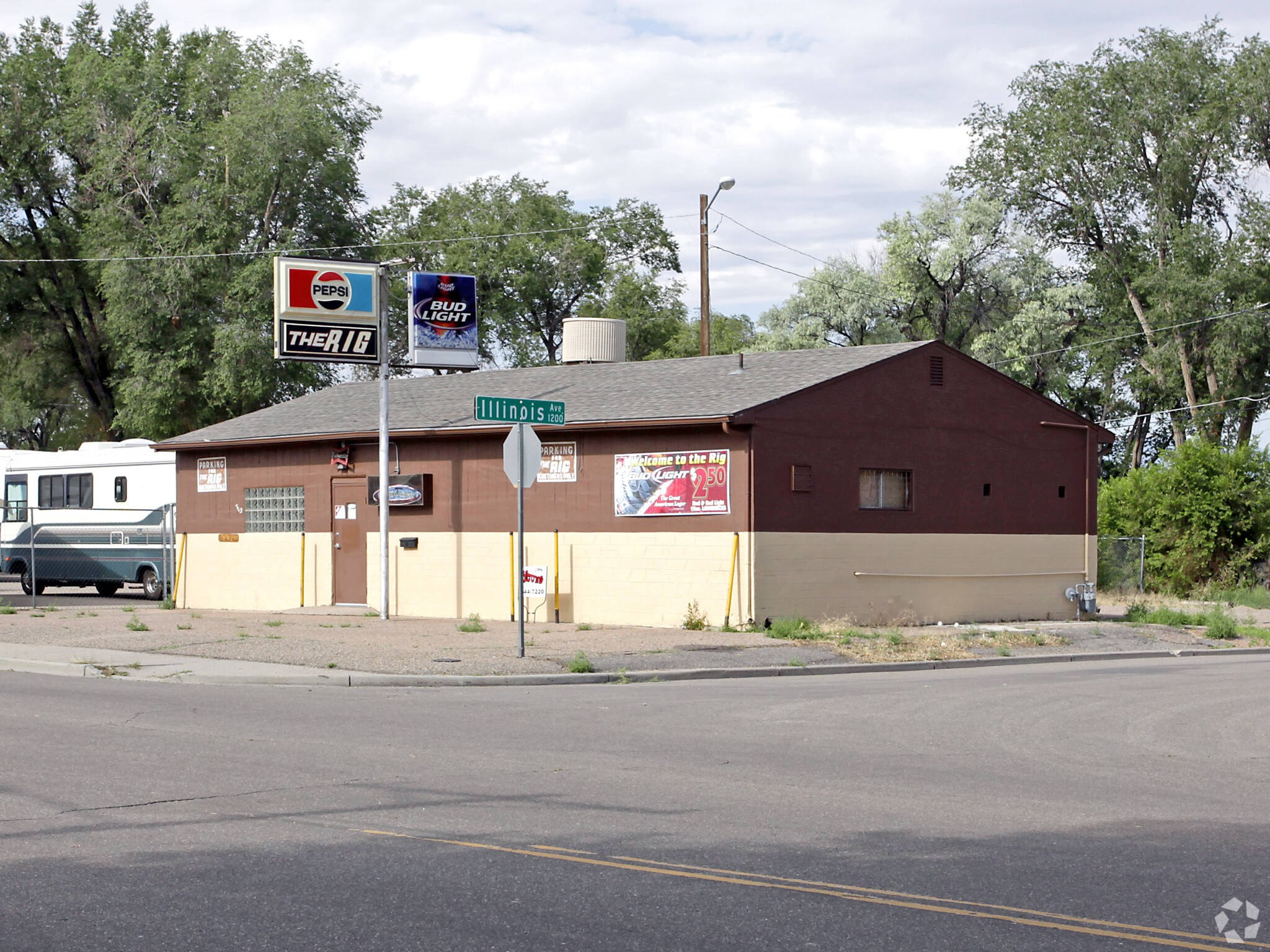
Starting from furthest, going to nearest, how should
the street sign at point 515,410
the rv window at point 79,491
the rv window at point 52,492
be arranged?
the rv window at point 52,492 < the rv window at point 79,491 < the street sign at point 515,410

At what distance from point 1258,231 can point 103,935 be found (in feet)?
156

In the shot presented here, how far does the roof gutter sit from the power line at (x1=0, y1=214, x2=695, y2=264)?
15.3 metres

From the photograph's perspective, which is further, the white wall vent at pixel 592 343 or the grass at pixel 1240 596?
the grass at pixel 1240 596

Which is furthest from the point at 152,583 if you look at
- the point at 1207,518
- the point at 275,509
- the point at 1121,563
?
the point at 1207,518

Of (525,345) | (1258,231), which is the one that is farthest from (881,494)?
(525,345)

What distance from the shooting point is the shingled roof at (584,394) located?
2359cm

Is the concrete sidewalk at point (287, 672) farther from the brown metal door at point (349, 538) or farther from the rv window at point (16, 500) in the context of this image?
the rv window at point (16, 500)

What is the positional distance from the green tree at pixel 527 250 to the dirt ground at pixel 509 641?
37.9 metres

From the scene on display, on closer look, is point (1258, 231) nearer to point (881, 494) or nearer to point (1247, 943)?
point (881, 494)

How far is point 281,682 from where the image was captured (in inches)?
627

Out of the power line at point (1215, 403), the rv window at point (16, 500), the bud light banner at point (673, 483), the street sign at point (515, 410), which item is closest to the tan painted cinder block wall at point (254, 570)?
the rv window at point (16, 500)

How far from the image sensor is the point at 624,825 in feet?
26.3

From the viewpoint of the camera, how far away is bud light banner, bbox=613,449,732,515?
22.5m
